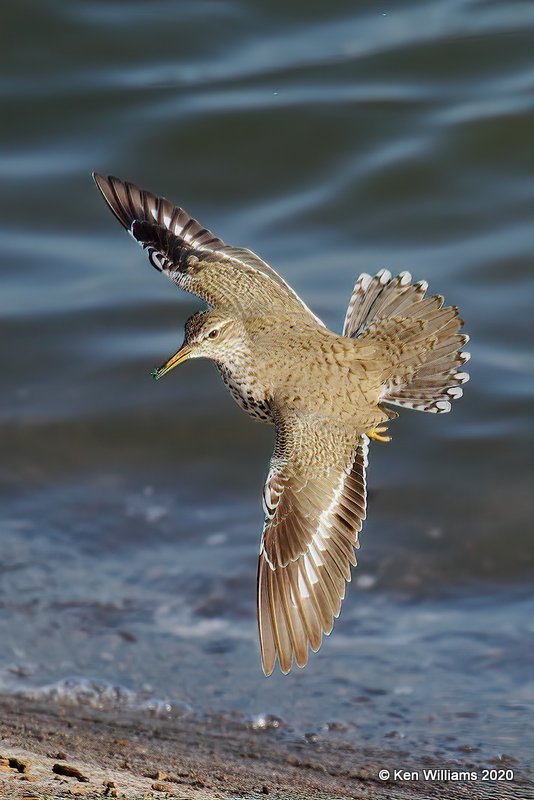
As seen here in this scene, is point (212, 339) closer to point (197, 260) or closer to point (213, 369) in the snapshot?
point (197, 260)

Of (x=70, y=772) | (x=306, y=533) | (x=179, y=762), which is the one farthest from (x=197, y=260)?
(x=70, y=772)

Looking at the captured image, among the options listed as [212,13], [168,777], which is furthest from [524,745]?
[212,13]

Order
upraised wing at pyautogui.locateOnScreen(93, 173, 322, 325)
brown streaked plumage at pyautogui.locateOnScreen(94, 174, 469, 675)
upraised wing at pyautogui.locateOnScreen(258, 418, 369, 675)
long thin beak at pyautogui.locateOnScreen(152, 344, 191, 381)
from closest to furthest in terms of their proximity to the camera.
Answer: upraised wing at pyautogui.locateOnScreen(258, 418, 369, 675)
brown streaked plumage at pyautogui.locateOnScreen(94, 174, 469, 675)
long thin beak at pyautogui.locateOnScreen(152, 344, 191, 381)
upraised wing at pyautogui.locateOnScreen(93, 173, 322, 325)

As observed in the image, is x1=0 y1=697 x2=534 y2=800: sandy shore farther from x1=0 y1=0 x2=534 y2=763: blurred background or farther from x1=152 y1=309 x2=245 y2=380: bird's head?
x1=152 y1=309 x2=245 y2=380: bird's head

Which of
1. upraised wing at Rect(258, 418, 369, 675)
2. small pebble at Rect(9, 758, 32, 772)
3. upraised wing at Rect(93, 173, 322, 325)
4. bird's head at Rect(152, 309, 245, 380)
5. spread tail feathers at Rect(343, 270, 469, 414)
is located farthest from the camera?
upraised wing at Rect(93, 173, 322, 325)

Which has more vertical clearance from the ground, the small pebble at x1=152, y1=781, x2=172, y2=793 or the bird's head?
the bird's head

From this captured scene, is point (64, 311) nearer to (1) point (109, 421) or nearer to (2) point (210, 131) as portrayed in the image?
(1) point (109, 421)

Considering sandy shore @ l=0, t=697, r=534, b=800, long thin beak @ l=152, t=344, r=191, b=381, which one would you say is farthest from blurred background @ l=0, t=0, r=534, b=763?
long thin beak @ l=152, t=344, r=191, b=381
